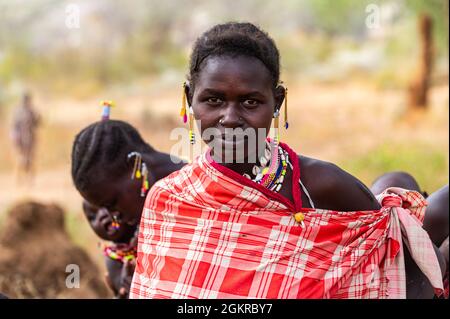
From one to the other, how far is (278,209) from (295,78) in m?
13.8

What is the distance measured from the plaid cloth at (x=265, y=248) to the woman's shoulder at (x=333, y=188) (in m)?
0.05

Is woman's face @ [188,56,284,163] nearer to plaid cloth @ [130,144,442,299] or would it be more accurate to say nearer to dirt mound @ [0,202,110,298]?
plaid cloth @ [130,144,442,299]

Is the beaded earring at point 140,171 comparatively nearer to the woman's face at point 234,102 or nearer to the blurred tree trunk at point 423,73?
the woman's face at point 234,102

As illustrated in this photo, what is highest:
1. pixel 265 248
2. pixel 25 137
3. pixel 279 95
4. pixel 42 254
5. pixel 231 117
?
pixel 25 137

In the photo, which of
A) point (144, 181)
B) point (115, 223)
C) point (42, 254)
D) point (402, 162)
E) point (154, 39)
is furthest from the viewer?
point (154, 39)

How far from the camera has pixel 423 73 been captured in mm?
14680

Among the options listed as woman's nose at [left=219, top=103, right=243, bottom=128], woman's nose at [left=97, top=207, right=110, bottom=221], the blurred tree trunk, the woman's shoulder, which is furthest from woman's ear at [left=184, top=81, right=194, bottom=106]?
the blurred tree trunk

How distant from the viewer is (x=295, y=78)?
16625 mm

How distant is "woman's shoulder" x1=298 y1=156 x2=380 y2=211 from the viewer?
3.05 m

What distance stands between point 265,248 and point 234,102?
567mm

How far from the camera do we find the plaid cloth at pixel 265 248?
116 inches

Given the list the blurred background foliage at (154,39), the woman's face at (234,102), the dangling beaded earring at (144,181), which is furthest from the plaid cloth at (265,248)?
the blurred background foliage at (154,39)

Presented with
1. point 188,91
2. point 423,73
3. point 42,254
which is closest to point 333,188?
point 188,91

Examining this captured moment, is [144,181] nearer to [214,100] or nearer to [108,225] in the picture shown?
[108,225]
